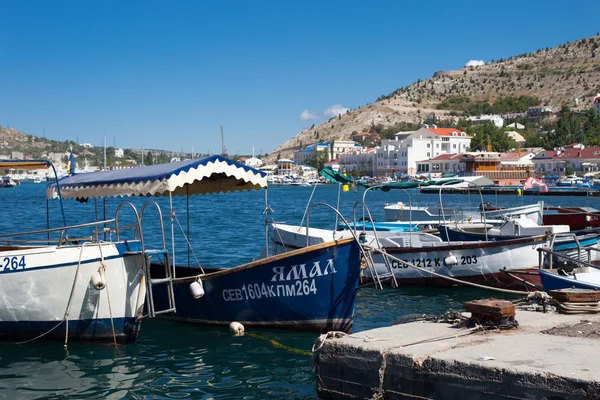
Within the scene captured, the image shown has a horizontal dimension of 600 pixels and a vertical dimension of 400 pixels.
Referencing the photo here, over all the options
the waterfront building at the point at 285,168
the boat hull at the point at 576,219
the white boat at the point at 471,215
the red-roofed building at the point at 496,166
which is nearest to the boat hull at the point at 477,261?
the white boat at the point at 471,215

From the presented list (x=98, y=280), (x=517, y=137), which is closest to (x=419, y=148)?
(x=517, y=137)

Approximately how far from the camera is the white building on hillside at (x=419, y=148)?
147375 mm

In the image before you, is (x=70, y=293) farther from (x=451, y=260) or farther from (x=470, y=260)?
(x=470, y=260)

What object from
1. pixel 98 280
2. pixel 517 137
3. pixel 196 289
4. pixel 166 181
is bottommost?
pixel 196 289

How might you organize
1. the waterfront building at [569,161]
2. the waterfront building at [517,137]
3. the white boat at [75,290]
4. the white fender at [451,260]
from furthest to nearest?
the waterfront building at [517,137] → the waterfront building at [569,161] → the white fender at [451,260] → the white boat at [75,290]

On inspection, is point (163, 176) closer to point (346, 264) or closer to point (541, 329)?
point (346, 264)

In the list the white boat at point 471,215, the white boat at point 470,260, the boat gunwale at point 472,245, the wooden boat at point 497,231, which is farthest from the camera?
the white boat at point 471,215

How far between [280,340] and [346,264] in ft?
5.97

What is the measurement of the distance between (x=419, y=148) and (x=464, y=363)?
Result: 143676 mm

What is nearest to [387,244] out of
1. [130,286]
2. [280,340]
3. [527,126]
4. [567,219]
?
[280,340]

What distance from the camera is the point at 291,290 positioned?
12062mm

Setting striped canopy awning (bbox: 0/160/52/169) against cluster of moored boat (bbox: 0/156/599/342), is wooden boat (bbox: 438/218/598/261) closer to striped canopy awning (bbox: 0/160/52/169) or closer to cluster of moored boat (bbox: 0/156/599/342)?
cluster of moored boat (bbox: 0/156/599/342)

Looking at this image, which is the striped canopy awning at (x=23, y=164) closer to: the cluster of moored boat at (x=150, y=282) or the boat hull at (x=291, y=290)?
the cluster of moored boat at (x=150, y=282)

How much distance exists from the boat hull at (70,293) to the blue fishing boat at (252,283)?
0.44 metres
